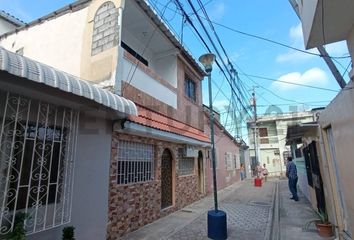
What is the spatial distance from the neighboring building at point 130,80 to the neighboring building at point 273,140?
24.0m

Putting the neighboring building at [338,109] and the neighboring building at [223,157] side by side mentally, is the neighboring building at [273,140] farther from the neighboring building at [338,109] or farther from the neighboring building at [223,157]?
the neighboring building at [338,109]

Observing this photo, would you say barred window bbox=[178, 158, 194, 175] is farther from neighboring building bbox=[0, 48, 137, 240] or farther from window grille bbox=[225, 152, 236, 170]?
window grille bbox=[225, 152, 236, 170]

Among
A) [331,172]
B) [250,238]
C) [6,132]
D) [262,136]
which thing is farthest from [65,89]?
[262,136]

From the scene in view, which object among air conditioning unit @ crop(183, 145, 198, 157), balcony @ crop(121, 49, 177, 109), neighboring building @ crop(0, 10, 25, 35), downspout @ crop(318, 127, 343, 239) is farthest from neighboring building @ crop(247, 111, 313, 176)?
neighboring building @ crop(0, 10, 25, 35)

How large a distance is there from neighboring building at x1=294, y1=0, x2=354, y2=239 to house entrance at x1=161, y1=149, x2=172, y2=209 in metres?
5.36

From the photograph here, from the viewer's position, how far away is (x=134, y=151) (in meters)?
7.15

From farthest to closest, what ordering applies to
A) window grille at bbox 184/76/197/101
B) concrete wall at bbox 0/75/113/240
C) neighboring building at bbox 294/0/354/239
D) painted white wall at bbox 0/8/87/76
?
1. window grille at bbox 184/76/197/101
2. painted white wall at bbox 0/8/87/76
3. concrete wall at bbox 0/75/113/240
4. neighboring building at bbox 294/0/354/239

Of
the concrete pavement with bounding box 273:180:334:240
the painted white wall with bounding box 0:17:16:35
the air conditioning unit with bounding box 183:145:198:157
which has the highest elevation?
the painted white wall with bounding box 0:17:16:35

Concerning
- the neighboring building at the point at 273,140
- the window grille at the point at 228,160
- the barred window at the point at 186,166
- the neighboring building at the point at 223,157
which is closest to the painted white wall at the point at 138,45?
the barred window at the point at 186,166

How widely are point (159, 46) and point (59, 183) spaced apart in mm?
7217

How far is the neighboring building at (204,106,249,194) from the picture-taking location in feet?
47.6

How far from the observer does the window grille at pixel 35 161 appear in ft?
12.6

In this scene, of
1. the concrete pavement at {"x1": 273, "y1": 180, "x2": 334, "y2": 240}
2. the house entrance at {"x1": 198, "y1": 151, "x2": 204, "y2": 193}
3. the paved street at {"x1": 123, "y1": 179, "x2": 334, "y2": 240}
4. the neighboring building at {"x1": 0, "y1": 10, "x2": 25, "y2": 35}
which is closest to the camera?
the concrete pavement at {"x1": 273, "y1": 180, "x2": 334, "y2": 240}

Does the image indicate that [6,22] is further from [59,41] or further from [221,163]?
[221,163]
